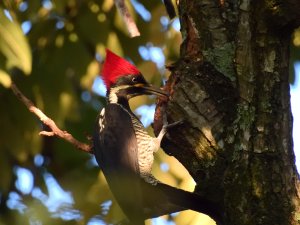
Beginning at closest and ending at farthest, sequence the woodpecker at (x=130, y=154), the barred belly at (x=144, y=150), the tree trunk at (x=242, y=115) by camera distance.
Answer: the tree trunk at (x=242, y=115) → the woodpecker at (x=130, y=154) → the barred belly at (x=144, y=150)

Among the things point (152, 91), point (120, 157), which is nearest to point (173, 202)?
point (120, 157)

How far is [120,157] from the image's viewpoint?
152 inches

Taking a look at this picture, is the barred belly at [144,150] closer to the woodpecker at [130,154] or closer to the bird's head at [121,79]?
the woodpecker at [130,154]

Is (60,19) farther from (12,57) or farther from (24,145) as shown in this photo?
(12,57)

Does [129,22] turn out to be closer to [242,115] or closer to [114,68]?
[242,115]

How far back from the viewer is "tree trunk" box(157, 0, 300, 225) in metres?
2.78

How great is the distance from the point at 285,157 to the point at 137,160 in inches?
48.9

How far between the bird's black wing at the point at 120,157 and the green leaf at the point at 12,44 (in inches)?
30.3

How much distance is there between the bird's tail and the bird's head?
728mm

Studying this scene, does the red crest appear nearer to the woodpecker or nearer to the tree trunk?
the woodpecker

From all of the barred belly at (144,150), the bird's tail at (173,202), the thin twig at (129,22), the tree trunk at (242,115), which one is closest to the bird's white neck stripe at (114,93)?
the barred belly at (144,150)

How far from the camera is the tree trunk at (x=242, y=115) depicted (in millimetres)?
2783

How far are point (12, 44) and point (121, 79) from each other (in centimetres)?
124

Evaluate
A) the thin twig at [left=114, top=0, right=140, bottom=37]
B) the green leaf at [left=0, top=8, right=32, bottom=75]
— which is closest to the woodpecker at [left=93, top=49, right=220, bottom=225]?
the thin twig at [left=114, top=0, right=140, bottom=37]
